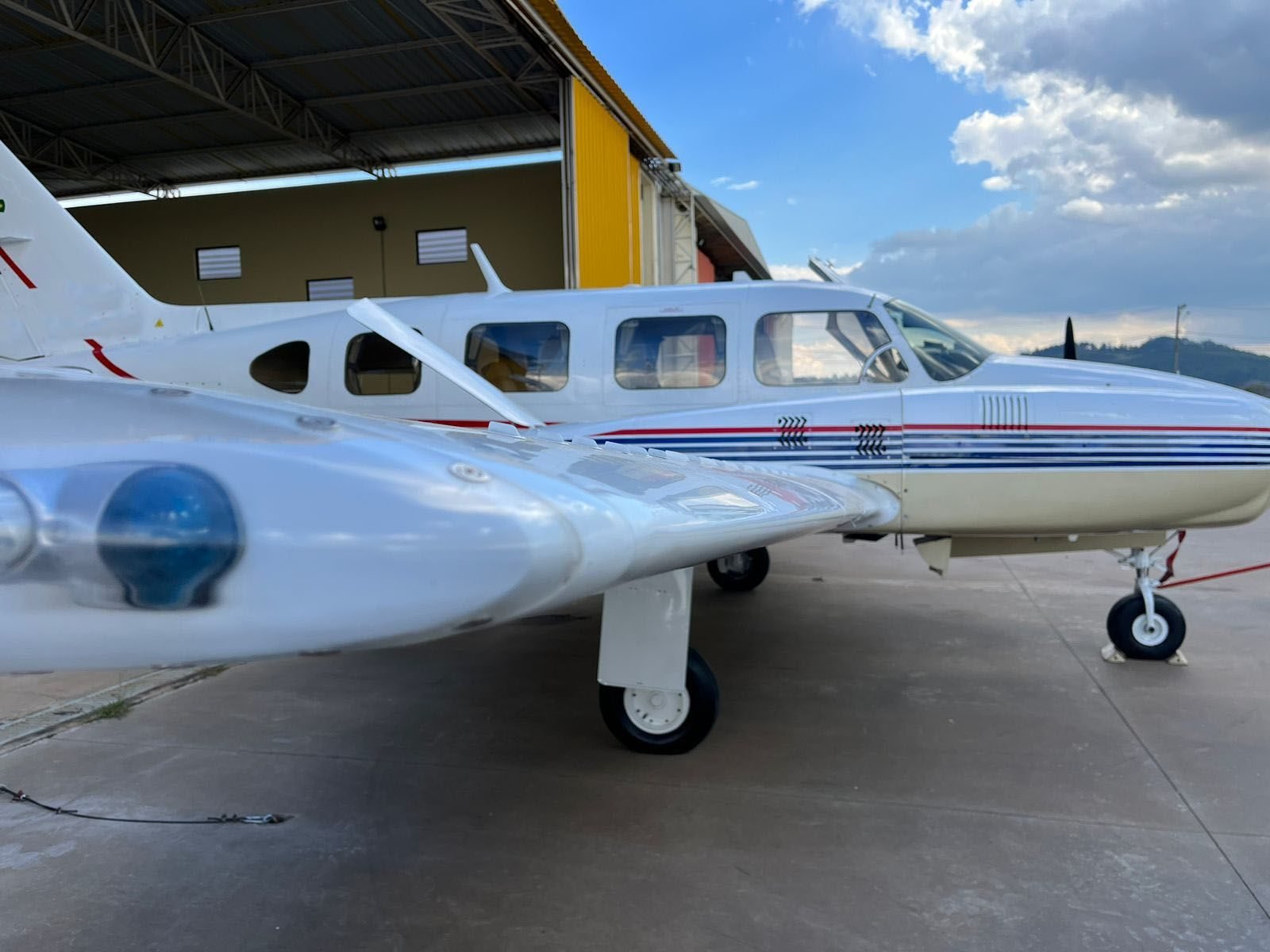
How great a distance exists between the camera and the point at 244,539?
4.08 ft

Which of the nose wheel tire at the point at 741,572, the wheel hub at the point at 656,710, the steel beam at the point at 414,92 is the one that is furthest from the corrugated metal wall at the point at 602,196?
the wheel hub at the point at 656,710

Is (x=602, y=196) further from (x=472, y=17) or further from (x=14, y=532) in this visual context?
(x=14, y=532)

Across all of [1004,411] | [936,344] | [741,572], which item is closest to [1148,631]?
[1004,411]

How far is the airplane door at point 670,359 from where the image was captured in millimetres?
5047

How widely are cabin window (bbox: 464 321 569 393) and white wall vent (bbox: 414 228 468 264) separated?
12.5 metres

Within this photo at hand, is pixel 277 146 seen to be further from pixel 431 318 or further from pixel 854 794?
pixel 854 794

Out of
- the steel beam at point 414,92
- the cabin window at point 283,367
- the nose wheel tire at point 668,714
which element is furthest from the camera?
the steel beam at point 414,92

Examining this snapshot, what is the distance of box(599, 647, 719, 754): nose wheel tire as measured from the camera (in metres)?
3.67

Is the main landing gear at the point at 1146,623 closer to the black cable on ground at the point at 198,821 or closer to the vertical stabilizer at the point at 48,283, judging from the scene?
the black cable on ground at the point at 198,821

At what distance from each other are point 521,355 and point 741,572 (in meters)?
3.03

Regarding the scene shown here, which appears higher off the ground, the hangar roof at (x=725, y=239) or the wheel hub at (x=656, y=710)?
the hangar roof at (x=725, y=239)

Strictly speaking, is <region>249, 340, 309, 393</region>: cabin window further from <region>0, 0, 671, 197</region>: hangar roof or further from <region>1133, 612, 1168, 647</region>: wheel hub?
<region>0, 0, 671, 197</region>: hangar roof

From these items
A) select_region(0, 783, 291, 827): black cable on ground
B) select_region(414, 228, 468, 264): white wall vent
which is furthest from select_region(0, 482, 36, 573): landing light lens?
select_region(414, 228, 468, 264): white wall vent

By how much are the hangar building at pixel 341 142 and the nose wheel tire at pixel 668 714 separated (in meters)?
8.65
